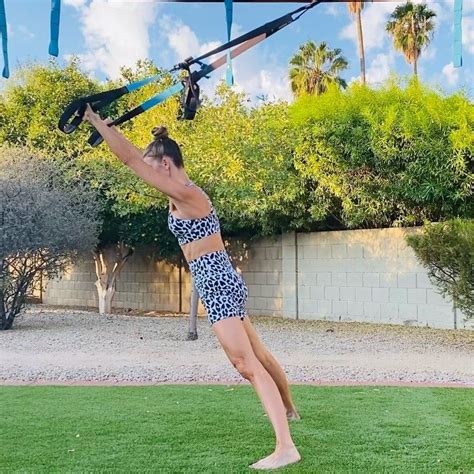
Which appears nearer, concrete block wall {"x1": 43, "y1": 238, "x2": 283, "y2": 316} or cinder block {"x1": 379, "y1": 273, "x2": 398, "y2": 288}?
cinder block {"x1": 379, "y1": 273, "x2": 398, "y2": 288}

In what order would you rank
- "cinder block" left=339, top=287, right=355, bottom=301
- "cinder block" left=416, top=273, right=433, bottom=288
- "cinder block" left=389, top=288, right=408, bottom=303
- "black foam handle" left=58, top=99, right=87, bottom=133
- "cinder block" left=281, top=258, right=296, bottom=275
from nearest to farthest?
1. "black foam handle" left=58, top=99, right=87, bottom=133
2. "cinder block" left=416, top=273, right=433, bottom=288
3. "cinder block" left=389, top=288, right=408, bottom=303
4. "cinder block" left=339, top=287, right=355, bottom=301
5. "cinder block" left=281, top=258, right=296, bottom=275

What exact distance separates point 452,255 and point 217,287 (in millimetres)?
5557

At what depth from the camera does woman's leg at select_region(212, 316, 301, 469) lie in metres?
3.51

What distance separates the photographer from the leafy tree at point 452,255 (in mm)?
8305

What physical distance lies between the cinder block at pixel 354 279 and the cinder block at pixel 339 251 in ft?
1.23

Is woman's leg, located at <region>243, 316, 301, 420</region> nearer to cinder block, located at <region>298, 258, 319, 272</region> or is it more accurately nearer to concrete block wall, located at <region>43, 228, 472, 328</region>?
concrete block wall, located at <region>43, 228, 472, 328</region>

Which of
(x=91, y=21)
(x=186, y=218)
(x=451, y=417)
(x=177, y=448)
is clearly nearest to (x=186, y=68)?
(x=186, y=218)

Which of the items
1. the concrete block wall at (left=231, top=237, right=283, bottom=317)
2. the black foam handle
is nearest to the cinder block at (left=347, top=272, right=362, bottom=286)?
the concrete block wall at (left=231, top=237, right=283, bottom=317)

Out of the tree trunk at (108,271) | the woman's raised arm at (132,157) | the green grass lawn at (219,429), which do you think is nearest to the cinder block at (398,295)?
the green grass lawn at (219,429)

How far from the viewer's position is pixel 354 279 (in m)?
12.6

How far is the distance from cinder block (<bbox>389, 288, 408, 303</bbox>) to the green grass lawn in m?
6.03

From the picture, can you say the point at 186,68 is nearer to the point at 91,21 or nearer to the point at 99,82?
the point at 91,21

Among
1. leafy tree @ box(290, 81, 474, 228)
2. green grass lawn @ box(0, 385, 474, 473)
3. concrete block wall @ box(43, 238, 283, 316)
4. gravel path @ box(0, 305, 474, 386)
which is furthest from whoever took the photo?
concrete block wall @ box(43, 238, 283, 316)

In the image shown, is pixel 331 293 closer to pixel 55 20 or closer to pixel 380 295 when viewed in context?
pixel 380 295
